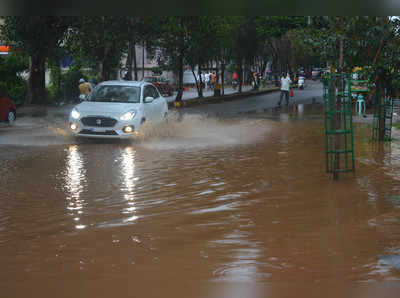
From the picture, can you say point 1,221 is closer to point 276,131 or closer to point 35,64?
point 276,131

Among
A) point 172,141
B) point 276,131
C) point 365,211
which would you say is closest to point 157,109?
point 172,141

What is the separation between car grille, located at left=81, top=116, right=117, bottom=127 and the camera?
15930mm

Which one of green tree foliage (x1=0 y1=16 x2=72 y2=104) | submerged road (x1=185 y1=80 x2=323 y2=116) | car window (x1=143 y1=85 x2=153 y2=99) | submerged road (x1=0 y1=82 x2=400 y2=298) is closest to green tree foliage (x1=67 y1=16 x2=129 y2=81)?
green tree foliage (x1=0 y1=16 x2=72 y2=104)

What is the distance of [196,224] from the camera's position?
24.4 ft

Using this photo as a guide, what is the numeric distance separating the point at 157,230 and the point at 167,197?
193 centimetres

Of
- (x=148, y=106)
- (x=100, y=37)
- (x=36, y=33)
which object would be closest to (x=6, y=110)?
(x=148, y=106)

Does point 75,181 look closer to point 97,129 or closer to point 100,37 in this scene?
point 97,129

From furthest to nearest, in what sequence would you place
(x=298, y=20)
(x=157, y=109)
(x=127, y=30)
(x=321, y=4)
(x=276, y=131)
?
(x=298, y=20) < (x=127, y=30) < (x=276, y=131) < (x=157, y=109) < (x=321, y=4)

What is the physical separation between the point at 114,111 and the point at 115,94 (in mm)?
1472

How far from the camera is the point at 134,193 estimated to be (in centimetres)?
935

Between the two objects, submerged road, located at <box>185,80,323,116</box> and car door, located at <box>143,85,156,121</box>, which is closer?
car door, located at <box>143,85,156,121</box>

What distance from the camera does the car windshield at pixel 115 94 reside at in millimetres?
17266

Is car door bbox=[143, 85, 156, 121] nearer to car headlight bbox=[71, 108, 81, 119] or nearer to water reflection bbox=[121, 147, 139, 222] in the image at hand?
car headlight bbox=[71, 108, 81, 119]

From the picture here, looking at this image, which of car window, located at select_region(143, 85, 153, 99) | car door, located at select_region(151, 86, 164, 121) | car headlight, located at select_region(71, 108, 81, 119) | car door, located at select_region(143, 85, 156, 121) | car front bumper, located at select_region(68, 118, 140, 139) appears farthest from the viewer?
car door, located at select_region(151, 86, 164, 121)
